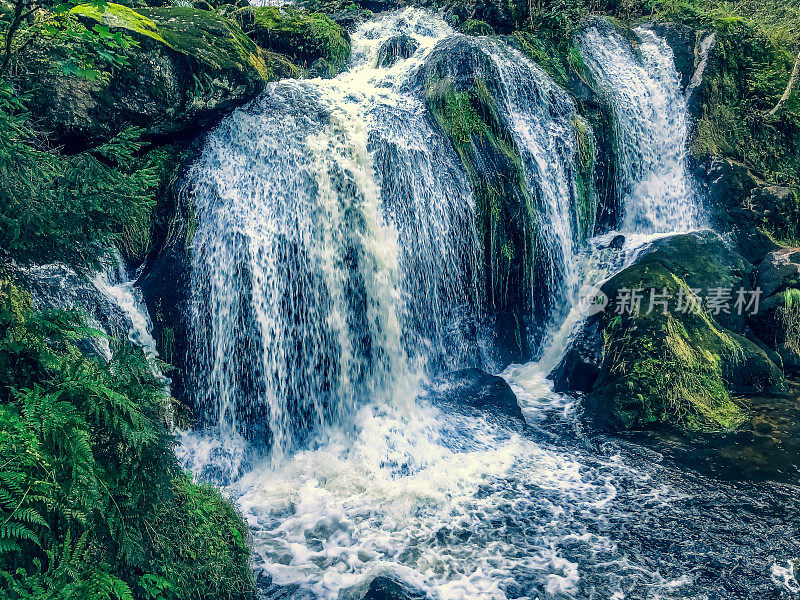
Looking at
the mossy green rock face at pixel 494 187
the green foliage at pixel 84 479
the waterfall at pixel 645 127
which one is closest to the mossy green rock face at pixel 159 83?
A: the mossy green rock face at pixel 494 187

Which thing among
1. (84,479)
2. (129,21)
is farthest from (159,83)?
(84,479)

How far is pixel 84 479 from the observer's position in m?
3.47

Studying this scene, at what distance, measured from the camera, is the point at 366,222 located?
30.5ft

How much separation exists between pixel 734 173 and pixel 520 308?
6259 millimetres

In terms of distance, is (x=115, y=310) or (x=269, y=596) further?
(x=115, y=310)

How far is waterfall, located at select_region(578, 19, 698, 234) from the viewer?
12406 mm

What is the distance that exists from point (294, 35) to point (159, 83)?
17.2 ft

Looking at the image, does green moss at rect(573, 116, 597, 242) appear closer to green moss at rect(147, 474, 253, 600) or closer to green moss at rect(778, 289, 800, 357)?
green moss at rect(778, 289, 800, 357)

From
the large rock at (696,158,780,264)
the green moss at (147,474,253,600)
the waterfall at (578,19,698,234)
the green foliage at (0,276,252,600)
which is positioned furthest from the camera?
the waterfall at (578,19,698,234)

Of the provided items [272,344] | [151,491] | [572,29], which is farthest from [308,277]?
[572,29]

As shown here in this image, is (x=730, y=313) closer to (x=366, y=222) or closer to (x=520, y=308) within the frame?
(x=520, y=308)

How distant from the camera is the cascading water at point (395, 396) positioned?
5910mm

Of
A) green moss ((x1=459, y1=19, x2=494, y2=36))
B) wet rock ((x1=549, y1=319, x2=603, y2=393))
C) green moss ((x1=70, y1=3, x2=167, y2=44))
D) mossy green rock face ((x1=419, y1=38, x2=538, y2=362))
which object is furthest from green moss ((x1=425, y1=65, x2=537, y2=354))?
green moss ((x1=70, y1=3, x2=167, y2=44))

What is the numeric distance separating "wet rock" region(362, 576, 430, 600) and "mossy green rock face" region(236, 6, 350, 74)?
11.0 metres
